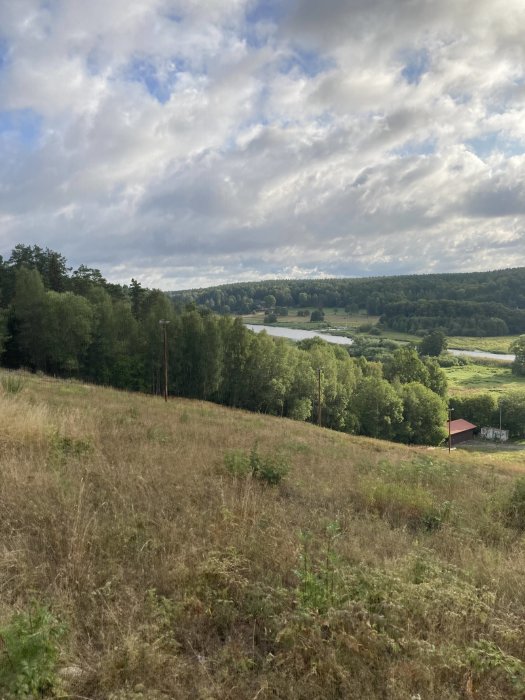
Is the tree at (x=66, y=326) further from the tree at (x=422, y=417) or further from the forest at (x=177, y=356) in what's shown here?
the tree at (x=422, y=417)

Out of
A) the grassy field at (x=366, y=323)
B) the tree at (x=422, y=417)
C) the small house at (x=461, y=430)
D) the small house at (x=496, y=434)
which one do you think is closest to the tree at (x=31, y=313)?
the tree at (x=422, y=417)

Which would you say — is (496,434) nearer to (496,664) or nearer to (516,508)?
(516,508)

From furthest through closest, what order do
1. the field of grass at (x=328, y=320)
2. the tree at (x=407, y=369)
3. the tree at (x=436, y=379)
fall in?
the field of grass at (x=328, y=320) < the tree at (x=436, y=379) < the tree at (x=407, y=369)

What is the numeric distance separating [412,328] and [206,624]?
156 m

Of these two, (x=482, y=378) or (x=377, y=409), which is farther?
(x=482, y=378)

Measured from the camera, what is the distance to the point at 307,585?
3.53m

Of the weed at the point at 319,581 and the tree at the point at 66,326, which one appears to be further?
the tree at the point at 66,326

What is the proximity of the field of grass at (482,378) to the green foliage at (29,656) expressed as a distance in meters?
91.1

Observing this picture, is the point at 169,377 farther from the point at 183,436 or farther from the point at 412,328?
the point at 412,328

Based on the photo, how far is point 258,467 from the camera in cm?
683

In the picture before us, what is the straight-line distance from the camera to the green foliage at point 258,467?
21.8 ft

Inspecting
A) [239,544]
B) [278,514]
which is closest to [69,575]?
[239,544]

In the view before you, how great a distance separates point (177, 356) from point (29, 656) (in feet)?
144

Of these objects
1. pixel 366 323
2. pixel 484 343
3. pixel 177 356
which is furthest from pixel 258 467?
pixel 366 323
